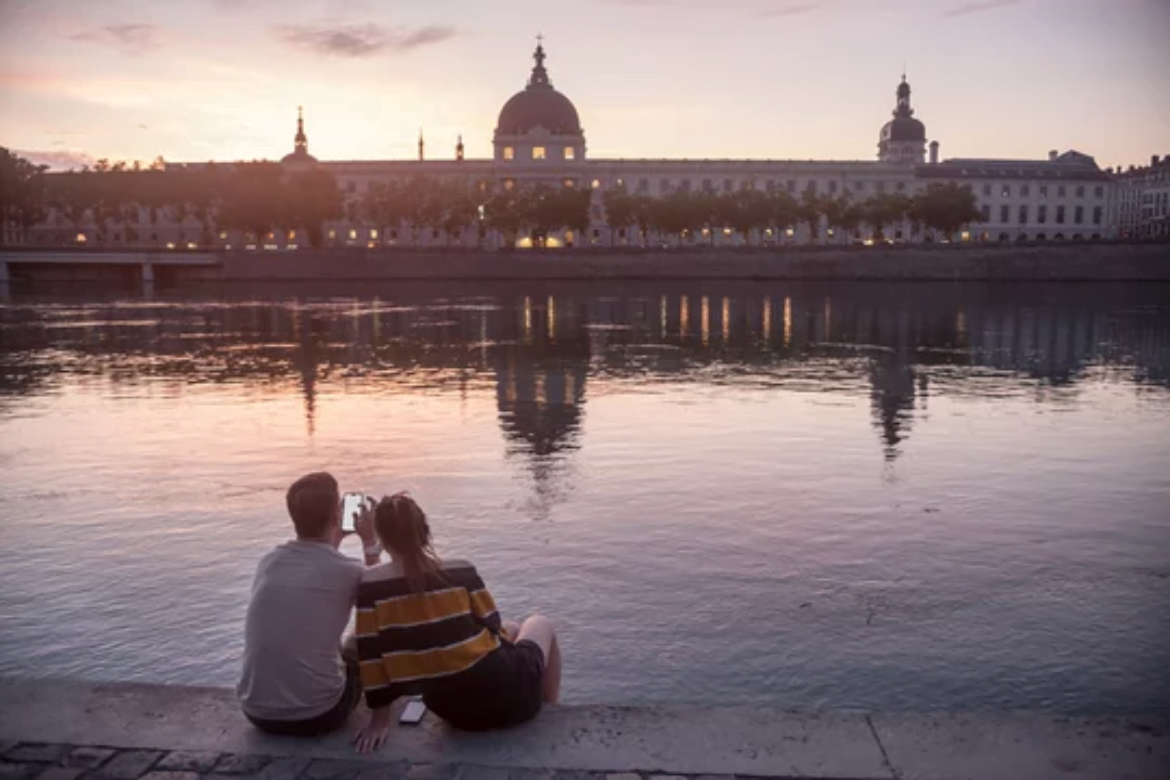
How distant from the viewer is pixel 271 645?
19.6ft

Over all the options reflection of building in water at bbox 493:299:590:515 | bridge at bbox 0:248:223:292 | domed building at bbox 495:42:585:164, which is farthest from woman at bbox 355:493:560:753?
domed building at bbox 495:42:585:164

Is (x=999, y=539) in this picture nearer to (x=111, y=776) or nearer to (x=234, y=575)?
(x=234, y=575)

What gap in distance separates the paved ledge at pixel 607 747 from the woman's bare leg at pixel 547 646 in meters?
0.23

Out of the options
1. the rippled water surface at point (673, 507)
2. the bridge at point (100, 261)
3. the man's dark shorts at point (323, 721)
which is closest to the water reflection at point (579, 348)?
the rippled water surface at point (673, 507)

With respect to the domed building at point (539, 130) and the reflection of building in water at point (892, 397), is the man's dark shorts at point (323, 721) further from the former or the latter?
the domed building at point (539, 130)

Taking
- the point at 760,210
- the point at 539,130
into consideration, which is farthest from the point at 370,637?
the point at 539,130

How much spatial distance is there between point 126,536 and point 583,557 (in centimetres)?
528

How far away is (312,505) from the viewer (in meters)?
5.92

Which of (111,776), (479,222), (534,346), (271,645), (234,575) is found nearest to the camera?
(111,776)

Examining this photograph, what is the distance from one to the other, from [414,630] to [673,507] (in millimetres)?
7943

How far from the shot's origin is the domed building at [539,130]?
156m

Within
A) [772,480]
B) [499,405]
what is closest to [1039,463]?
[772,480]

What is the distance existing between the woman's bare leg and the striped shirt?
0.53 meters

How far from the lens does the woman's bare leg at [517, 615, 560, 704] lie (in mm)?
6469
